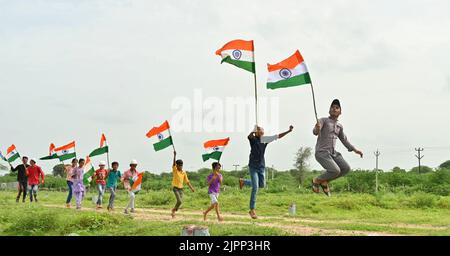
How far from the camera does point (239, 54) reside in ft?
52.3

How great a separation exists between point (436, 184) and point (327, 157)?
3129 cm

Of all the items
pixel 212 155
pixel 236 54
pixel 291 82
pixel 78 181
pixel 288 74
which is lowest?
pixel 78 181

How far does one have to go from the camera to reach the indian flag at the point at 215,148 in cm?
1734

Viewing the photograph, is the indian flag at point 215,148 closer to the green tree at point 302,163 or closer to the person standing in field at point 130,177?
the person standing in field at point 130,177

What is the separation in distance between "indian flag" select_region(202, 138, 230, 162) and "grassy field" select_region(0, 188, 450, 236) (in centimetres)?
172

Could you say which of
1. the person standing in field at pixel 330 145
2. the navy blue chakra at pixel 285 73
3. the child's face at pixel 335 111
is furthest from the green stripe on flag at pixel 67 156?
the child's face at pixel 335 111

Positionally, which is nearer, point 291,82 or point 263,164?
point 291,82

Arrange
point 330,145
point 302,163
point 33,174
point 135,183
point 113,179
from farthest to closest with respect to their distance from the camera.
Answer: point 302,163 → point 33,174 → point 113,179 → point 135,183 → point 330,145

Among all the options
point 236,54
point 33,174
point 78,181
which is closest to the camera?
point 236,54

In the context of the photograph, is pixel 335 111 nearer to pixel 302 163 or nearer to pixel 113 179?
pixel 113 179

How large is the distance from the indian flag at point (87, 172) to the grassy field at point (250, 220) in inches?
47.4

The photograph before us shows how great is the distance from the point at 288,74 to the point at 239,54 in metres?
2.26

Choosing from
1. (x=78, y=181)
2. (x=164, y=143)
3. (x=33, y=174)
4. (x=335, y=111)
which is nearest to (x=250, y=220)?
(x=164, y=143)

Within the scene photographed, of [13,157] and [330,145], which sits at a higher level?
[13,157]
